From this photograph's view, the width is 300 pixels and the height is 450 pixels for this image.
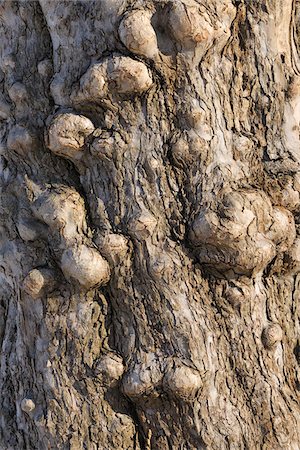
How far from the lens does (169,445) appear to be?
5.92ft

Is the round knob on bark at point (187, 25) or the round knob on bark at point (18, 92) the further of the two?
the round knob on bark at point (18, 92)

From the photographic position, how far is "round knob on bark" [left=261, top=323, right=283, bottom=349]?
182 cm

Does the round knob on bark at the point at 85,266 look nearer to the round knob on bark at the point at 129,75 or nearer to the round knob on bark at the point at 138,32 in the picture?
the round knob on bark at the point at 129,75

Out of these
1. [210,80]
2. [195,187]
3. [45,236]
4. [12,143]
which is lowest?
[45,236]

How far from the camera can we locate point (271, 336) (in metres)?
1.82

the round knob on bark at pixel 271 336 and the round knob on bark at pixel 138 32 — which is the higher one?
the round knob on bark at pixel 138 32

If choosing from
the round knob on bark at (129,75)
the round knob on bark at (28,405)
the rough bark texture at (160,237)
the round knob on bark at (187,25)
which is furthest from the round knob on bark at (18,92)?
the round knob on bark at (28,405)

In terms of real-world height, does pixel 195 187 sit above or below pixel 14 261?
above

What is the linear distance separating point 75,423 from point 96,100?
0.90 meters

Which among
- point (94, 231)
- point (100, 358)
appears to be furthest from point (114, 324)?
point (94, 231)

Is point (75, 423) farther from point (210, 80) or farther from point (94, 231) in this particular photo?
point (210, 80)

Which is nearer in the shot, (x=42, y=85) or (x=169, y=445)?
(x=169, y=445)

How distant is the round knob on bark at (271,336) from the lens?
1.82 m

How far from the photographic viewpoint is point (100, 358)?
181cm
